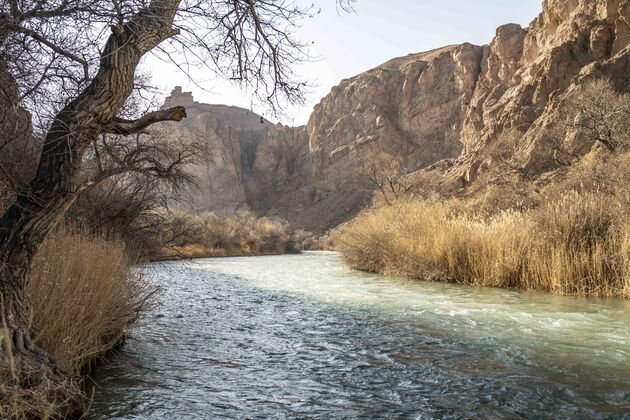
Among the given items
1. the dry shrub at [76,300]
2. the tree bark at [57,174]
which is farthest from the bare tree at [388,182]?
the tree bark at [57,174]

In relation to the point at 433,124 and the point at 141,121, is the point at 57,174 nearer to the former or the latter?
the point at 141,121

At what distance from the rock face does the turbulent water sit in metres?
15.1

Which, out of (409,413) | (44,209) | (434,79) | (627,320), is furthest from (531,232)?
(434,79)

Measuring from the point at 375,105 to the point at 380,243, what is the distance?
60.3 metres

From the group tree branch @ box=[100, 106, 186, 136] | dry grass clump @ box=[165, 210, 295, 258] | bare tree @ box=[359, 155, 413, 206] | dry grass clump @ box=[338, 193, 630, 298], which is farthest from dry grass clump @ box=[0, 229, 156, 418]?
dry grass clump @ box=[165, 210, 295, 258]

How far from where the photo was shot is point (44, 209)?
3.52m

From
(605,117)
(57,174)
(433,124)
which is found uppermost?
(433,124)

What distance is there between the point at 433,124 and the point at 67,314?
66958 millimetres

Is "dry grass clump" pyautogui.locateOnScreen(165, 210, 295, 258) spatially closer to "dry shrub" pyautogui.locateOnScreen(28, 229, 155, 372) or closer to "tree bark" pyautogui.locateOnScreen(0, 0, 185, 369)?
"dry shrub" pyautogui.locateOnScreen(28, 229, 155, 372)

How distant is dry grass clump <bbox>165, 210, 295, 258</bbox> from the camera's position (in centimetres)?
3362

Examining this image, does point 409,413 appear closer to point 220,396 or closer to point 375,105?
point 220,396

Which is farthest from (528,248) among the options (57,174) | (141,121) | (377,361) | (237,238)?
(237,238)

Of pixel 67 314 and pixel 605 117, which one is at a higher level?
pixel 605 117

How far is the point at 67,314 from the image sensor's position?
4094mm
